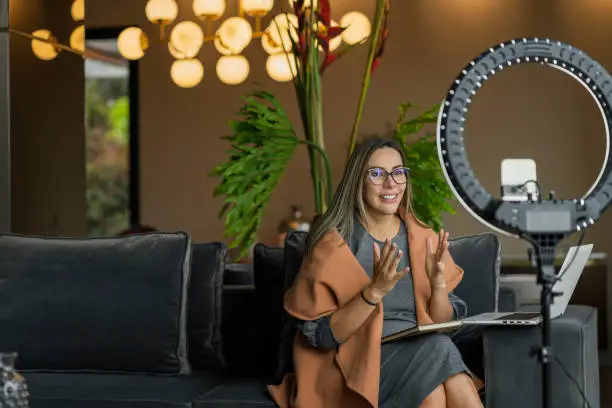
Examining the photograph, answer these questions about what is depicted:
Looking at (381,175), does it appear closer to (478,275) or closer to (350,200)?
(350,200)

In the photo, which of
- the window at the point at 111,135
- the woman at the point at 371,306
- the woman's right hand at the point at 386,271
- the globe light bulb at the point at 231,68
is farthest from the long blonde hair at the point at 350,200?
the window at the point at 111,135

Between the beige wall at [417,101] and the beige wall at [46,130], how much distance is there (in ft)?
6.47

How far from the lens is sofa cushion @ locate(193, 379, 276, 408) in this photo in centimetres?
279

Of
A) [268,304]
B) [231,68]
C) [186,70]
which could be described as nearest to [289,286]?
[268,304]

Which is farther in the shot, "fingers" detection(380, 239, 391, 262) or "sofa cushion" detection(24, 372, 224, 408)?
"sofa cushion" detection(24, 372, 224, 408)

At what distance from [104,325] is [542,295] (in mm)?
2149

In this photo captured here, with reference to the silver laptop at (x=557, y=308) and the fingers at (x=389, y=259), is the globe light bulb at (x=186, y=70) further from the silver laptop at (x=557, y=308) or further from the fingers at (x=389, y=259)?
the fingers at (x=389, y=259)

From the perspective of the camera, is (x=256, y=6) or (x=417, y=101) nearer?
(x=256, y=6)

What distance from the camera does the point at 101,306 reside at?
320cm

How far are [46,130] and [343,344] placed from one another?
9.70ft

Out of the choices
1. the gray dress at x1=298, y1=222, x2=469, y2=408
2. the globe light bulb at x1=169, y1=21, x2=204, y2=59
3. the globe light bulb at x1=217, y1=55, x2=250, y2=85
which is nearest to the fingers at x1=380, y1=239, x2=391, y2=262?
the gray dress at x1=298, y1=222, x2=469, y2=408

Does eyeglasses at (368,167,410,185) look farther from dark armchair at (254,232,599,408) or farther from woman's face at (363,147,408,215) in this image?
dark armchair at (254,232,599,408)

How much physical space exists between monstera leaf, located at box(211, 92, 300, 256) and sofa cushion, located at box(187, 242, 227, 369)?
67 centimetres

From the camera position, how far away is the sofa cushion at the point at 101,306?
3.16 m
